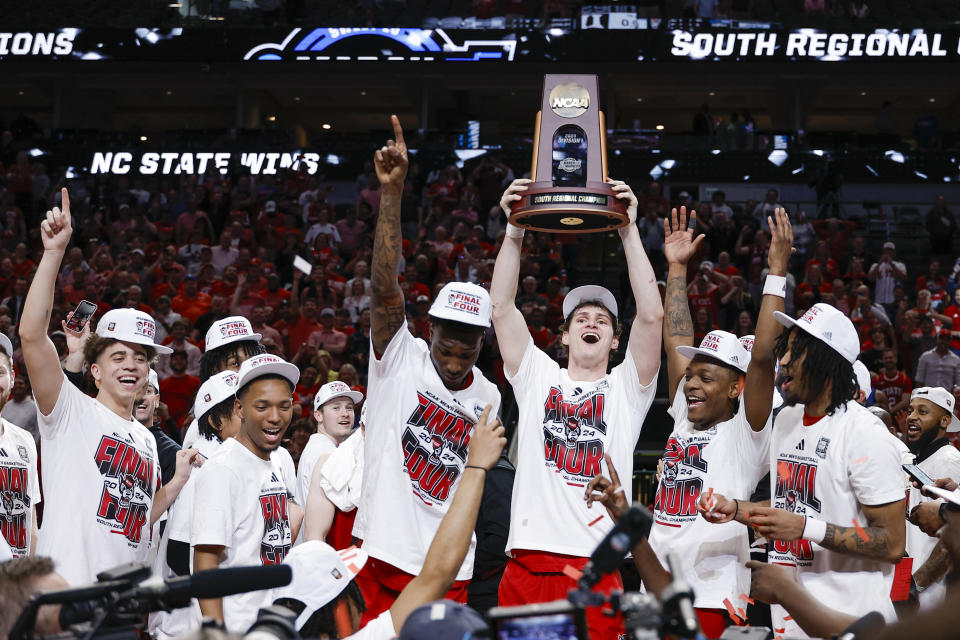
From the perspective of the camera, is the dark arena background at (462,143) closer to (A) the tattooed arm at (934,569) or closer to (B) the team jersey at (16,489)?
(A) the tattooed arm at (934,569)

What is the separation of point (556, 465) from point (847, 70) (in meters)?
20.8

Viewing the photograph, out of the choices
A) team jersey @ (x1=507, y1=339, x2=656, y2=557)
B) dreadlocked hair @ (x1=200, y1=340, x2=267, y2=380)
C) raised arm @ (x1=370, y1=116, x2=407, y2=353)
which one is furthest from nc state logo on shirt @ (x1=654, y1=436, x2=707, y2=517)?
dreadlocked hair @ (x1=200, y1=340, x2=267, y2=380)

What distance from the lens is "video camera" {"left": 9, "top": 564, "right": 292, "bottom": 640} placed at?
2.32 m

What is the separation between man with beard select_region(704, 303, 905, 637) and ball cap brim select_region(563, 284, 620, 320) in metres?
0.90

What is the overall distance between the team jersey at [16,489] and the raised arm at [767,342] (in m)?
3.41

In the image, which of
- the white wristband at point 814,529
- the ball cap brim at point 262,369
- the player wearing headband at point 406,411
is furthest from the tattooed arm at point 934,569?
the ball cap brim at point 262,369

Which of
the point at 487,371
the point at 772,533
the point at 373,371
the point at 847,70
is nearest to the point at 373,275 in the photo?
the point at 373,371

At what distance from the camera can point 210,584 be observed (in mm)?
2455

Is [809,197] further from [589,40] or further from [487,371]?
[487,371]

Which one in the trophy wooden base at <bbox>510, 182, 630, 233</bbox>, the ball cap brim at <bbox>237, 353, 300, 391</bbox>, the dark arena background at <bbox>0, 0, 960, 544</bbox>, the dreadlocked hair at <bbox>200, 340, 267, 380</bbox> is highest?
the dark arena background at <bbox>0, 0, 960, 544</bbox>

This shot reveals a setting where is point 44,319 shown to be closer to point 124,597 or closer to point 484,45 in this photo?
point 124,597

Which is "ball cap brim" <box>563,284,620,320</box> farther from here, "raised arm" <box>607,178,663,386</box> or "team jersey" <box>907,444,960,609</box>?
"team jersey" <box>907,444,960,609</box>

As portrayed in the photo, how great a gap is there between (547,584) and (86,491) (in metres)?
2.08

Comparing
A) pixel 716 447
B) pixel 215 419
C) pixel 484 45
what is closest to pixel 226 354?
pixel 215 419
